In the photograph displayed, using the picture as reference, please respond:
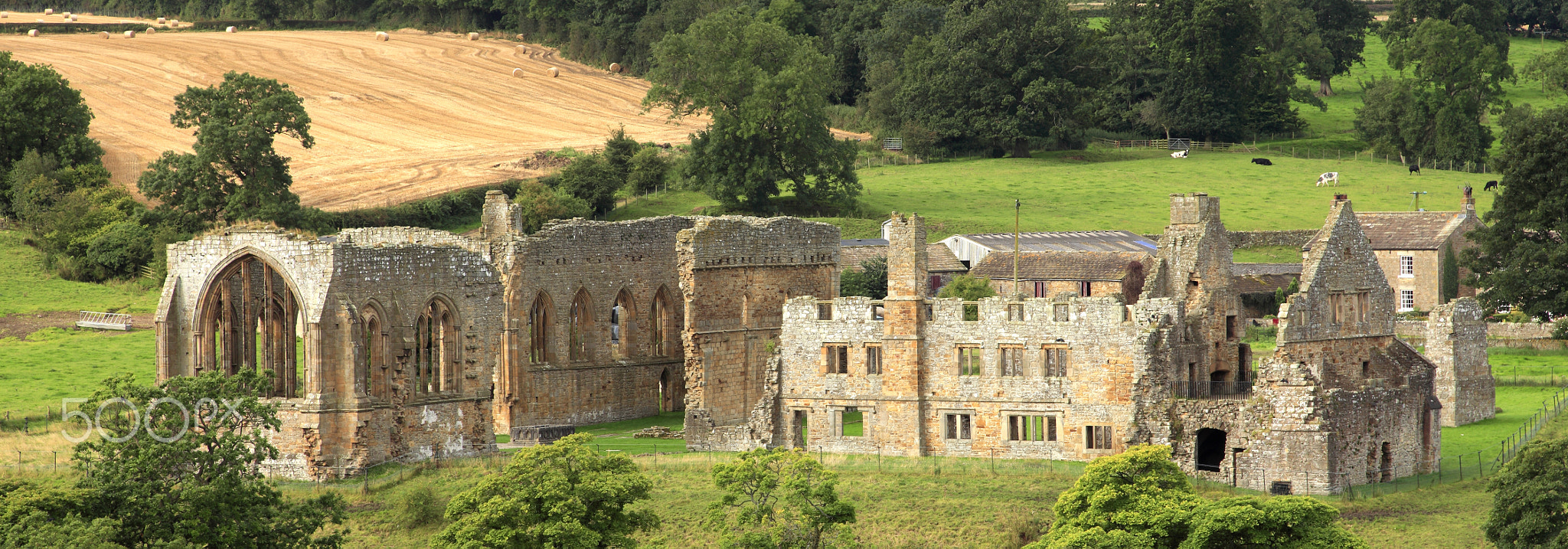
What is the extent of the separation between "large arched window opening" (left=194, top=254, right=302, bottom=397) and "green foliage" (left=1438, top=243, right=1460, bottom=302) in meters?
53.0

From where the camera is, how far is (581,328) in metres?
63.3

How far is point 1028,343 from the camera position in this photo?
51.5m

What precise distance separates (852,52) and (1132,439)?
80822mm

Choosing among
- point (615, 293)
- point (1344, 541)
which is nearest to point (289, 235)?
point (615, 293)

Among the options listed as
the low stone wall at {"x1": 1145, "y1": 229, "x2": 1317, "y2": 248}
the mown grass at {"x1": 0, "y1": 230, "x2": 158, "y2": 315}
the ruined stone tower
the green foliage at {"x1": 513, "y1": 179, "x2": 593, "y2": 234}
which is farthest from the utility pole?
the mown grass at {"x1": 0, "y1": 230, "x2": 158, "y2": 315}

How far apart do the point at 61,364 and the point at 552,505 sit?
34253 mm

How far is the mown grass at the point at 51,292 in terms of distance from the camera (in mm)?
77562

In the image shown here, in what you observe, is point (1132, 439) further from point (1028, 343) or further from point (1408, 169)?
point (1408, 169)

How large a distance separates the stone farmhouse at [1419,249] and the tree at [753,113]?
27.4m

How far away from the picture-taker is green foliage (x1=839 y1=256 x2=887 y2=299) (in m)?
78.8

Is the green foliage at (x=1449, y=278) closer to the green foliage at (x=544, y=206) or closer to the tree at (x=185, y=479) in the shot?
the green foliage at (x=544, y=206)

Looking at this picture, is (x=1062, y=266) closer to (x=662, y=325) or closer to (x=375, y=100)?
(x=662, y=325)

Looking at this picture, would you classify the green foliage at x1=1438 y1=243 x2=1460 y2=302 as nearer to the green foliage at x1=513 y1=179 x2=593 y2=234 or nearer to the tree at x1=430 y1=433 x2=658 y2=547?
the green foliage at x1=513 y1=179 x2=593 y2=234

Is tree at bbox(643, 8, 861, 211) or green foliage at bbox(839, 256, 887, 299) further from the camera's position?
tree at bbox(643, 8, 861, 211)
